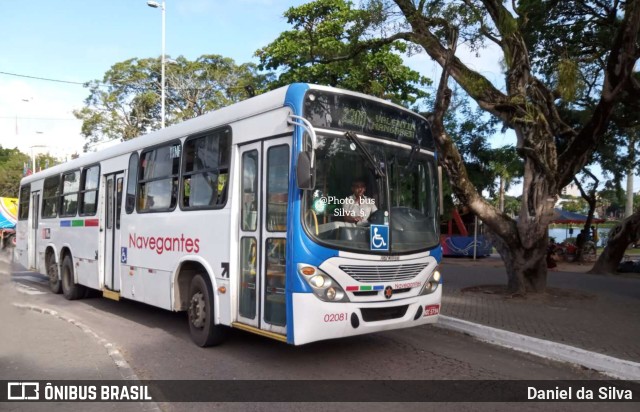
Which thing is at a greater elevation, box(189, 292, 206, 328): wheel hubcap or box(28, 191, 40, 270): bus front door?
box(28, 191, 40, 270): bus front door

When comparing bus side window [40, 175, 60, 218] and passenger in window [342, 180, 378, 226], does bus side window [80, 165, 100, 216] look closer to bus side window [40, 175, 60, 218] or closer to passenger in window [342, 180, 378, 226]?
bus side window [40, 175, 60, 218]

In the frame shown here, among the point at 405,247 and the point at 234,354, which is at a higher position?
the point at 405,247

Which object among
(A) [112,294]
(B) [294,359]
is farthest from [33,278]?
(B) [294,359]

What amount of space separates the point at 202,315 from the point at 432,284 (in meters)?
3.04

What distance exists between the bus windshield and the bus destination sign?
125 millimetres

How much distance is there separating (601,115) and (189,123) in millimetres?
8244

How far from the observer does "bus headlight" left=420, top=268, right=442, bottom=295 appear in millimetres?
6238

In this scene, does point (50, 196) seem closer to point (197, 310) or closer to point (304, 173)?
point (197, 310)

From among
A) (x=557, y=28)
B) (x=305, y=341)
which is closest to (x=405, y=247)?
(x=305, y=341)

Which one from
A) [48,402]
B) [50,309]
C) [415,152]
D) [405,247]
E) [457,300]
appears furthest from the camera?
[457,300]

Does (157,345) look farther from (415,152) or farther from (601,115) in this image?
(601,115)

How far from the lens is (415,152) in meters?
6.41

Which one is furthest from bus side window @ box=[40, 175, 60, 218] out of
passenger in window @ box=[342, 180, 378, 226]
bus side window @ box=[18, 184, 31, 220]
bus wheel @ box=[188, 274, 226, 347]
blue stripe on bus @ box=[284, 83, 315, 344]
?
passenger in window @ box=[342, 180, 378, 226]

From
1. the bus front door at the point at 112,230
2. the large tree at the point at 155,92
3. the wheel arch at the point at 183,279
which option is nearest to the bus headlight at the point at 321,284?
the wheel arch at the point at 183,279
